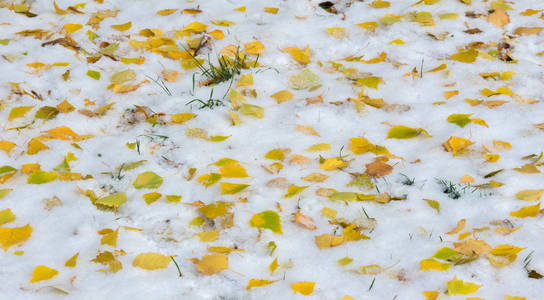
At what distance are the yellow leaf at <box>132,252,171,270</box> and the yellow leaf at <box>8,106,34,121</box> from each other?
3.35 ft

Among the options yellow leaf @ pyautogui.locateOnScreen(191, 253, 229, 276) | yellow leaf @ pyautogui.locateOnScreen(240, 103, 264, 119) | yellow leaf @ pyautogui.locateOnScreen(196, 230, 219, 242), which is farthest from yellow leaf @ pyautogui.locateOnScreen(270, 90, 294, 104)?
yellow leaf @ pyautogui.locateOnScreen(191, 253, 229, 276)

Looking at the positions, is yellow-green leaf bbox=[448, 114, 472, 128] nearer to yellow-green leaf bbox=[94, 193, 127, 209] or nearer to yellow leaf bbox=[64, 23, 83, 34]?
yellow-green leaf bbox=[94, 193, 127, 209]

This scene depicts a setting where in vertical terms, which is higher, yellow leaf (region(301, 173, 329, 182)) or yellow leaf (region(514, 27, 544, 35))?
yellow leaf (region(514, 27, 544, 35))

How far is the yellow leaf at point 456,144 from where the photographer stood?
6.45 feet

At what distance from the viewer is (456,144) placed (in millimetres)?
1976

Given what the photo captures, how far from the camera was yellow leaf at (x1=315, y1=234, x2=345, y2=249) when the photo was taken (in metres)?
1.60

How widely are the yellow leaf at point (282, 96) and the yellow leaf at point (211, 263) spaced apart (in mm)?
965

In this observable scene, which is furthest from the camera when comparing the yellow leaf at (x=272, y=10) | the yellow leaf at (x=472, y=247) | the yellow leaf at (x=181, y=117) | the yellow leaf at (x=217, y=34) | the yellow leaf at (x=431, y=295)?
the yellow leaf at (x=272, y=10)

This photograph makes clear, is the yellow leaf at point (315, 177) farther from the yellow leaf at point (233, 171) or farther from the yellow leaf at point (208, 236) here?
the yellow leaf at point (208, 236)

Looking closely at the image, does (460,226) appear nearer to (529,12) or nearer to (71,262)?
(71,262)

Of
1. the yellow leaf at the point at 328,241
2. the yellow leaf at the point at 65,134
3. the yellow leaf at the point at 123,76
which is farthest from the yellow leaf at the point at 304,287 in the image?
the yellow leaf at the point at 123,76

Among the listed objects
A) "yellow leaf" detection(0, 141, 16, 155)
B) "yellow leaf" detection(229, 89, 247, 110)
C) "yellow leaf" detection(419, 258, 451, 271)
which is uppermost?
"yellow leaf" detection(229, 89, 247, 110)

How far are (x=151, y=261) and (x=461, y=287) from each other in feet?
3.15

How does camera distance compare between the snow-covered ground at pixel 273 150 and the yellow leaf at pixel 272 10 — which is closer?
the snow-covered ground at pixel 273 150
